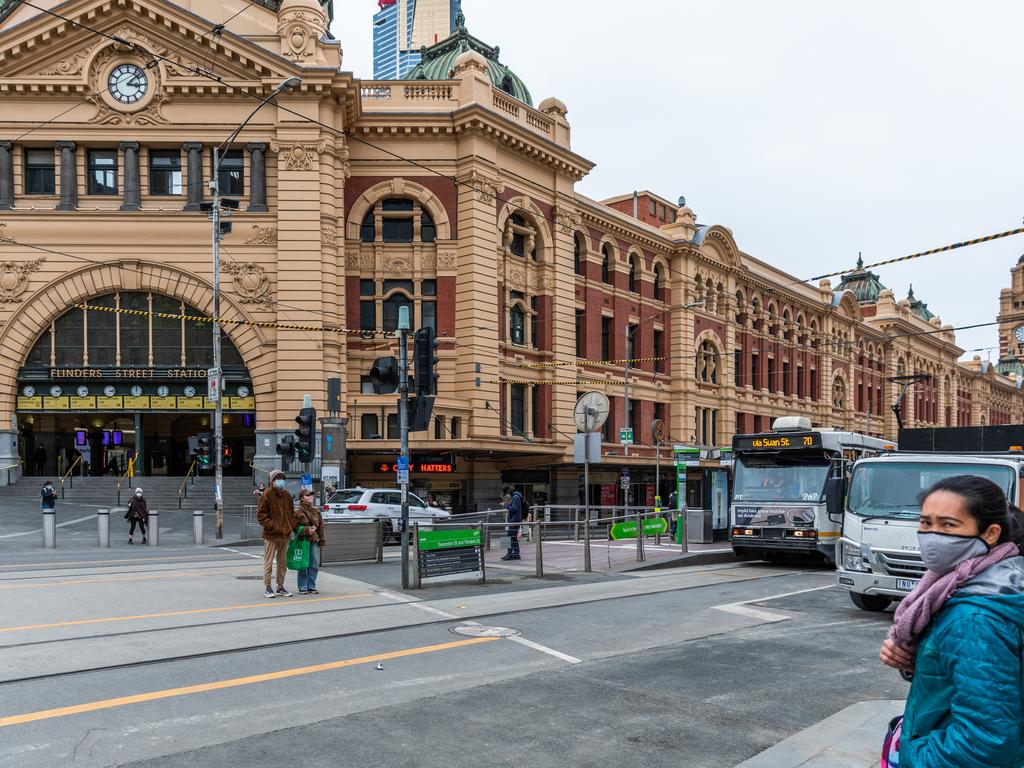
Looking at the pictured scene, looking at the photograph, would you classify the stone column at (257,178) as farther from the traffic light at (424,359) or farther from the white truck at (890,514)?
the white truck at (890,514)

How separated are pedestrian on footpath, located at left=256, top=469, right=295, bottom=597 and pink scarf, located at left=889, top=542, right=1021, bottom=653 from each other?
1038cm

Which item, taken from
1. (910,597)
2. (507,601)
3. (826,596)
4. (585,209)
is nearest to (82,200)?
(585,209)

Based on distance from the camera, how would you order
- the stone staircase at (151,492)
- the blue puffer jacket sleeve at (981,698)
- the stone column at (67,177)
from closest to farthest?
the blue puffer jacket sleeve at (981,698) → the stone staircase at (151,492) → the stone column at (67,177)

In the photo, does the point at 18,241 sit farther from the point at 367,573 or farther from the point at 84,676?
the point at 84,676

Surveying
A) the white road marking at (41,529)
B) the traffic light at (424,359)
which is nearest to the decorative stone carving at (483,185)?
the white road marking at (41,529)

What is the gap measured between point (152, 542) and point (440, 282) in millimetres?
16153

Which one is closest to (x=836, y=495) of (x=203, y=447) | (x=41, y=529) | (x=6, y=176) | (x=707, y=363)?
(x=203, y=447)

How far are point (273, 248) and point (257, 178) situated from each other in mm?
2640

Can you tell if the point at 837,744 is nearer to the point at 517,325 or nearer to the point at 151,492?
the point at 151,492

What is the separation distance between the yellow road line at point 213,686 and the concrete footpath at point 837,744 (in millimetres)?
4101

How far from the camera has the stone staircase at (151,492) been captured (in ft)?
105

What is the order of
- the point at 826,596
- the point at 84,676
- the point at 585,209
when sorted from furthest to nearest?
the point at 585,209, the point at 826,596, the point at 84,676

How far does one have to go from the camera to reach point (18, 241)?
32344mm

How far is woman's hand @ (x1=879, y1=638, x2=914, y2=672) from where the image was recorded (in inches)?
117
